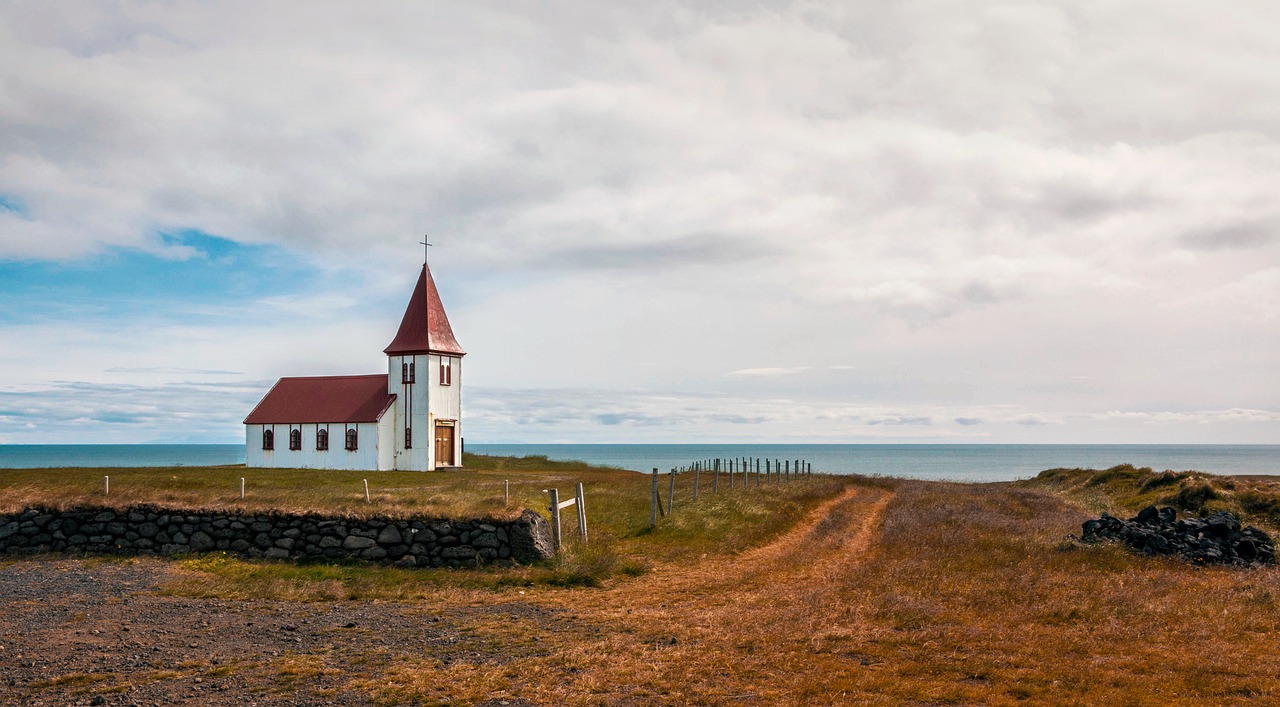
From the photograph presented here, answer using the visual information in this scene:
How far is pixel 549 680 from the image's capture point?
959cm

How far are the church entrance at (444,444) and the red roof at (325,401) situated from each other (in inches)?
137

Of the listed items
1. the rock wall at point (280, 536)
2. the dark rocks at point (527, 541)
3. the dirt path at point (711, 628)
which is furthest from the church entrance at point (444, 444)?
the dark rocks at point (527, 541)

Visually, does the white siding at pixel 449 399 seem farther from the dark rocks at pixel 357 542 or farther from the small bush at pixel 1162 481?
the small bush at pixel 1162 481

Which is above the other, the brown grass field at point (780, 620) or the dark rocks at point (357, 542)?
the dark rocks at point (357, 542)

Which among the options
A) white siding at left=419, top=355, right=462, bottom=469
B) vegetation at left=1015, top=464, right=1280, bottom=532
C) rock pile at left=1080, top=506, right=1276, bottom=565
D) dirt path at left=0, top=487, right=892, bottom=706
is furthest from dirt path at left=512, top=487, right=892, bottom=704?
white siding at left=419, top=355, right=462, bottom=469

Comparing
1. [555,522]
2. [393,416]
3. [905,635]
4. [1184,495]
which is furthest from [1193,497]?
[393,416]

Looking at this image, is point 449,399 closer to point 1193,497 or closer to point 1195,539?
point 1193,497

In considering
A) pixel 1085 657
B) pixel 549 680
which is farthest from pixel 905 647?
pixel 549 680

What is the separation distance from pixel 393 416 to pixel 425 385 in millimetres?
2918

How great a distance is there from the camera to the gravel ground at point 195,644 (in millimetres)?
9047

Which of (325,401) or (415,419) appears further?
(325,401)

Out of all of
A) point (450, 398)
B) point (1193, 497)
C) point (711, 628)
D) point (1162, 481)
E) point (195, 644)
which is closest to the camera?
point (195, 644)

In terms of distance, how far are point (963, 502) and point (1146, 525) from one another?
11.2 m

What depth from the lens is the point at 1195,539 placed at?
766 inches
